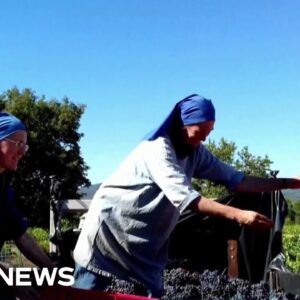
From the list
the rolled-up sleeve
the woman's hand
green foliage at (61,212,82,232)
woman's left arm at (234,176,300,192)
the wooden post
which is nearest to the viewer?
the woman's hand

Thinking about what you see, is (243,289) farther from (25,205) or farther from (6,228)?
(25,205)

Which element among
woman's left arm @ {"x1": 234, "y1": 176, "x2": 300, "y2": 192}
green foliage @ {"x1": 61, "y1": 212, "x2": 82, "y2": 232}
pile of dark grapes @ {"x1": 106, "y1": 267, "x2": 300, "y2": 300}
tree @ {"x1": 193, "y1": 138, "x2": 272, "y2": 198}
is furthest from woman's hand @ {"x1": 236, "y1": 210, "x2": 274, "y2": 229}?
tree @ {"x1": 193, "y1": 138, "x2": 272, "y2": 198}

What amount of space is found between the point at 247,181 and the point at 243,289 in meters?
1.97

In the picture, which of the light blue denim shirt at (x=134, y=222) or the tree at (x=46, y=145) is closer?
the light blue denim shirt at (x=134, y=222)

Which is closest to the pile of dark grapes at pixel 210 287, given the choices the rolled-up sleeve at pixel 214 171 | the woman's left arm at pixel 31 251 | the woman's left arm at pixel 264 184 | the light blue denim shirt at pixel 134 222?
the woman's left arm at pixel 264 184

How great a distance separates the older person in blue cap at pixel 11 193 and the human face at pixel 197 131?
2.28 ft

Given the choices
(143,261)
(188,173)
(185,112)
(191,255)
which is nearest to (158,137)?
(185,112)

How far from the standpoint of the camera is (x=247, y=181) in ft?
10.6

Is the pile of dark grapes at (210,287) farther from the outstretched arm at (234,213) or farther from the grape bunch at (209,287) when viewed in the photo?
the outstretched arm at (234,213)

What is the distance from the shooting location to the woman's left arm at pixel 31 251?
101 inches

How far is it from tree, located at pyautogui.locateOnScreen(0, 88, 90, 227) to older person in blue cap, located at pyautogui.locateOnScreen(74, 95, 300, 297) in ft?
118

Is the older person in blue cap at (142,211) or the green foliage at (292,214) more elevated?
the older person in blue cap at (142,211)

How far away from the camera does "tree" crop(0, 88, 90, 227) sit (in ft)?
128

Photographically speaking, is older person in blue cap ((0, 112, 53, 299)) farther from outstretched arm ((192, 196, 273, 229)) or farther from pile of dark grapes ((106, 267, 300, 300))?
pile of dark grapes ((106, 267, 300, 300))
